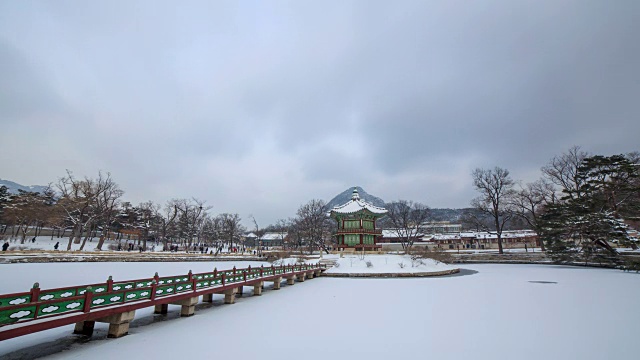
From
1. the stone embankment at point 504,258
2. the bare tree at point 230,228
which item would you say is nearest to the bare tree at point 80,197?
the bare tree at point 230,228

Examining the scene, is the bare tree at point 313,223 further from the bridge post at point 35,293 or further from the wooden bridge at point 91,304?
the bridge post at point 35,293

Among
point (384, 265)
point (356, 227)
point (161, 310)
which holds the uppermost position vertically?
point (356, 227)

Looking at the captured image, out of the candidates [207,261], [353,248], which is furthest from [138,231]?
[353,248]

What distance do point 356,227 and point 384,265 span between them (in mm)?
10803

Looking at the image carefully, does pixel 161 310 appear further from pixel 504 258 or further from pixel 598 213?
pixel 504 258

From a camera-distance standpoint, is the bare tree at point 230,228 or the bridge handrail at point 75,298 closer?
the bridge handrail at point 75,298

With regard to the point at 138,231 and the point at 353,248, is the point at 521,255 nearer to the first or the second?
Answer: the point at 353,248

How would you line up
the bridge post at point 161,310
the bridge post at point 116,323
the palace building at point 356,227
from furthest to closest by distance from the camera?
the palace building at point 356,227, the bridge post at point 161,310, the bridge post at point 116,323

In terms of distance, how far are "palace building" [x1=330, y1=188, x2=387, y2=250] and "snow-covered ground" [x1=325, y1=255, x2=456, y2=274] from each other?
6.94m

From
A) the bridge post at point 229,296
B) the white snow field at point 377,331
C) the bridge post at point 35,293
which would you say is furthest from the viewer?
the bridge post at point 229,296

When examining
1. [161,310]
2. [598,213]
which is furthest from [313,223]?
[161,310]

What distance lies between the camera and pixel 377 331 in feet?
27.2

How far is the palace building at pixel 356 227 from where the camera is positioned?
1526 inches

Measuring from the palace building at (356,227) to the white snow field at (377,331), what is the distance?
81.6ft
